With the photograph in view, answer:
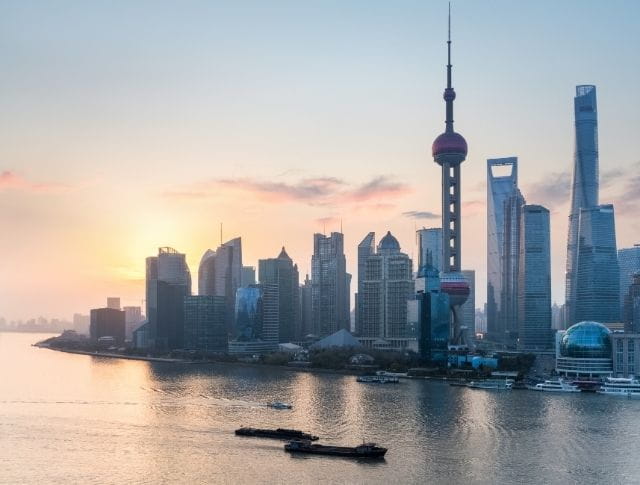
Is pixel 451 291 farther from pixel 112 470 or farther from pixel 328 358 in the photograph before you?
pixel 112 470

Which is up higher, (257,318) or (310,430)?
(257,318)

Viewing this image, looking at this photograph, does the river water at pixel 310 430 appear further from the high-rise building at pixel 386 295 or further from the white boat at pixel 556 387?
the high-rise building at pixel 386 295

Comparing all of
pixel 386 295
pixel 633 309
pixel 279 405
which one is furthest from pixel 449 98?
pixel 279 405

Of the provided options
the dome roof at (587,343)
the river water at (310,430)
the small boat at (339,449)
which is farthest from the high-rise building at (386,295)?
the small boat at (339,449)

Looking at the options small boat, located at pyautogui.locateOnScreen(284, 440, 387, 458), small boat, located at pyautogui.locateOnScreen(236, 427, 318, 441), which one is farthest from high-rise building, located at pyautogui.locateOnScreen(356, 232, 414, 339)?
small boat, located at pyautogui.locateOnScreen(284, 440, 387, 458)

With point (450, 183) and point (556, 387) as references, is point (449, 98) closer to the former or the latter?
point (450, 183)
